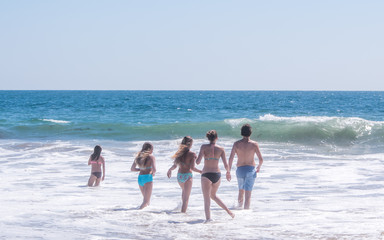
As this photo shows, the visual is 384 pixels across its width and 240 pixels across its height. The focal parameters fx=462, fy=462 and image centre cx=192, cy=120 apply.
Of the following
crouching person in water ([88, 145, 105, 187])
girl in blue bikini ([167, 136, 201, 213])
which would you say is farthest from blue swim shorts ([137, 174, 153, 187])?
crouching person in water ([88, 145, 105, 187])

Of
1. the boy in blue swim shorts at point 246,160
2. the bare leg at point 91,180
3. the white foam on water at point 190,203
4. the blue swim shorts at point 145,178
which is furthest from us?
the bare leg at point 91,180

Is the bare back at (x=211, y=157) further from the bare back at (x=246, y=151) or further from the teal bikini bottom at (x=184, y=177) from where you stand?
the bare back at (x=246, y=151)

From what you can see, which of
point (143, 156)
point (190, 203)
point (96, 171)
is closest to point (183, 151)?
point (143, 156)

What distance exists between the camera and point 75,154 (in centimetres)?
1638

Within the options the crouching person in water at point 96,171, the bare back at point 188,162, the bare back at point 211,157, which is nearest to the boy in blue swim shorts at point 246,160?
the bare back at point 211,157

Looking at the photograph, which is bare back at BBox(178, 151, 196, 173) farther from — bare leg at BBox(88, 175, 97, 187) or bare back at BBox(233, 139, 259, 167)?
bare leg at BBox(88, 175, 97, 187)

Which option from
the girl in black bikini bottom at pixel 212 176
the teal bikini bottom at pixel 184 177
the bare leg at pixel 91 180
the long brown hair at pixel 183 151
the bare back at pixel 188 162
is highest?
the long brown hair at pixel 183 151

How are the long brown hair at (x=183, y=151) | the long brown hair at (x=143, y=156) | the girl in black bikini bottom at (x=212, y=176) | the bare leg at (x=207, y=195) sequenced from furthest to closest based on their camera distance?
the long brown hair at (x=143, y=156) → the long brown hair at (x=183, y=151) → the girl in black bikini bottom at (x=212, y=176) → the bare leg at (x=207, y=195)

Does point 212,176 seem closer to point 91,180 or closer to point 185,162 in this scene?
point 185,162

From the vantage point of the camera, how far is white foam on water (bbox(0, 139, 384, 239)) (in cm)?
664

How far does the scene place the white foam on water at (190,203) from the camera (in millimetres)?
6641

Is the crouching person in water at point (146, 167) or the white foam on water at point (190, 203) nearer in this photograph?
the white foam on water at point (190, 203)

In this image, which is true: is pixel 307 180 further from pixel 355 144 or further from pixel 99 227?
pixel 355 144

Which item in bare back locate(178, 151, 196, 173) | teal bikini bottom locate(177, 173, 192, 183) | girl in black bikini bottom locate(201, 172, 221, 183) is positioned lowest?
teal bikini bottom locate(177, 173, 192, 183)
